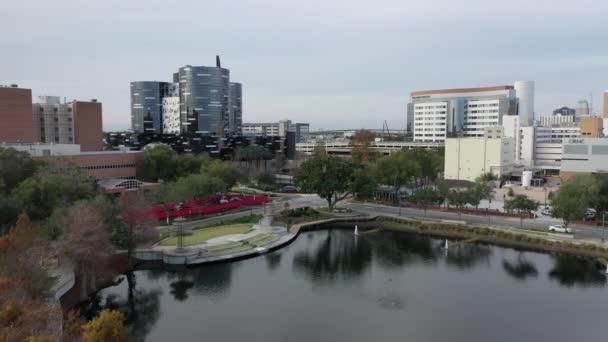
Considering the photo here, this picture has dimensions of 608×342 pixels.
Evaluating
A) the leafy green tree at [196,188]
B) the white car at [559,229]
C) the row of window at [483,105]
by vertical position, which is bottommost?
the white car at [559,229]

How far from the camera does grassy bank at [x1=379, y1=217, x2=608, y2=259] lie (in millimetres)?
22906

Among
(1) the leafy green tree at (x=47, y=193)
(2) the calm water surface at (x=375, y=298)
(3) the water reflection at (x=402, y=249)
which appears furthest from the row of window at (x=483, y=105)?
(1) the leafy green tree at (x=47, y=193)

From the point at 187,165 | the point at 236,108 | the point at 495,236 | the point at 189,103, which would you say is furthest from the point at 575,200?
the point at 236,108

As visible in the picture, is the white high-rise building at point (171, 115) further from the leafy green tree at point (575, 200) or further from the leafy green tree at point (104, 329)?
the leafy green tree at point (104, 329)

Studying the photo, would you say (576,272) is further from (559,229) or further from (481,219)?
(481,219)

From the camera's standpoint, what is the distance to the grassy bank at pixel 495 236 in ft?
75.2

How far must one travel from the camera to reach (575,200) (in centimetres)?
2472

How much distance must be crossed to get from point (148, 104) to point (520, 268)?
71.7m

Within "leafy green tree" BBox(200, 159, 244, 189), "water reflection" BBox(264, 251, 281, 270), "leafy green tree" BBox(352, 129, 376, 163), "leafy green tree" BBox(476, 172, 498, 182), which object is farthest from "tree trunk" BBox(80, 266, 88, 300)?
"leafy green tree" BBox(352, 129, 376, 163)

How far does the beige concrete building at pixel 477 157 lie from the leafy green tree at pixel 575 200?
19.2 metres

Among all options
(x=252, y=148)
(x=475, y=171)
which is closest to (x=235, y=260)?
(x=475, y=171)

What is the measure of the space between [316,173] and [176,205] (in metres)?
9.50

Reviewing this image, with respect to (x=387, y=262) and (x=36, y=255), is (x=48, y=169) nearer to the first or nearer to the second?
(x=36, y=255)

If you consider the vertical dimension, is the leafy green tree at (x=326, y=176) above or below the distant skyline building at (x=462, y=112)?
below
